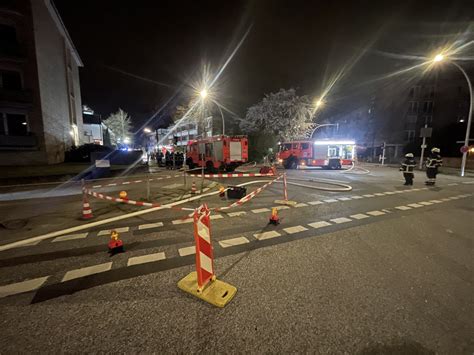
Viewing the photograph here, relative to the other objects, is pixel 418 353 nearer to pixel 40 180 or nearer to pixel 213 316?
pixel 213 316

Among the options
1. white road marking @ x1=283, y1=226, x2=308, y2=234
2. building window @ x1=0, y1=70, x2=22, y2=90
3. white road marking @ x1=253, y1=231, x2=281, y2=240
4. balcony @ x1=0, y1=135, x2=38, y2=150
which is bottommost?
white road marking @ x1=253, y1=231, x2=281, y2=240

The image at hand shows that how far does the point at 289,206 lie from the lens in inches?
295

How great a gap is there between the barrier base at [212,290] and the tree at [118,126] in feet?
245

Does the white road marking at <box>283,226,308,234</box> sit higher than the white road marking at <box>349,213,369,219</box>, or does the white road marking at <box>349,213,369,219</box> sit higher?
the white road marking at <box>349,213,369,219</box>

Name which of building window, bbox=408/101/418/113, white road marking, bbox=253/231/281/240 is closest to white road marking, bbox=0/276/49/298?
white road marking, bbox=253/231/281/240

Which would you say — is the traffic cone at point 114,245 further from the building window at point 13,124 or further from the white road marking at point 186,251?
the building window at point 13,124

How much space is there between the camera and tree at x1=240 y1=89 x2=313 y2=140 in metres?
33.7

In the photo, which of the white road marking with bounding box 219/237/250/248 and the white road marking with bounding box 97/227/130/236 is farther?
the white road marking with bounding box 97/227/130/236

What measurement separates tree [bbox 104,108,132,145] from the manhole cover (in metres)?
69.5

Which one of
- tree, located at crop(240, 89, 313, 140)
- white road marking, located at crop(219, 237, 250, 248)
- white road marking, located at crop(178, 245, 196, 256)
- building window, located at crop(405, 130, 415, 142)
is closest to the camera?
white road marking, located at crop(178, 245, 196, 256)

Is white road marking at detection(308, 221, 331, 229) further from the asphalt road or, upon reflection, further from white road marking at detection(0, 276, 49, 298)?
white road marking at detection(0, 276, 49, 298)

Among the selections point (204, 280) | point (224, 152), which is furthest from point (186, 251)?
point (224, 152)

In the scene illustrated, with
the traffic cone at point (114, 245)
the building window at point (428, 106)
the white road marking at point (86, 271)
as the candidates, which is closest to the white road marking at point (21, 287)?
the white road marking at point (86, 271)

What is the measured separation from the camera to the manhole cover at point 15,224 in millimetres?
5756
